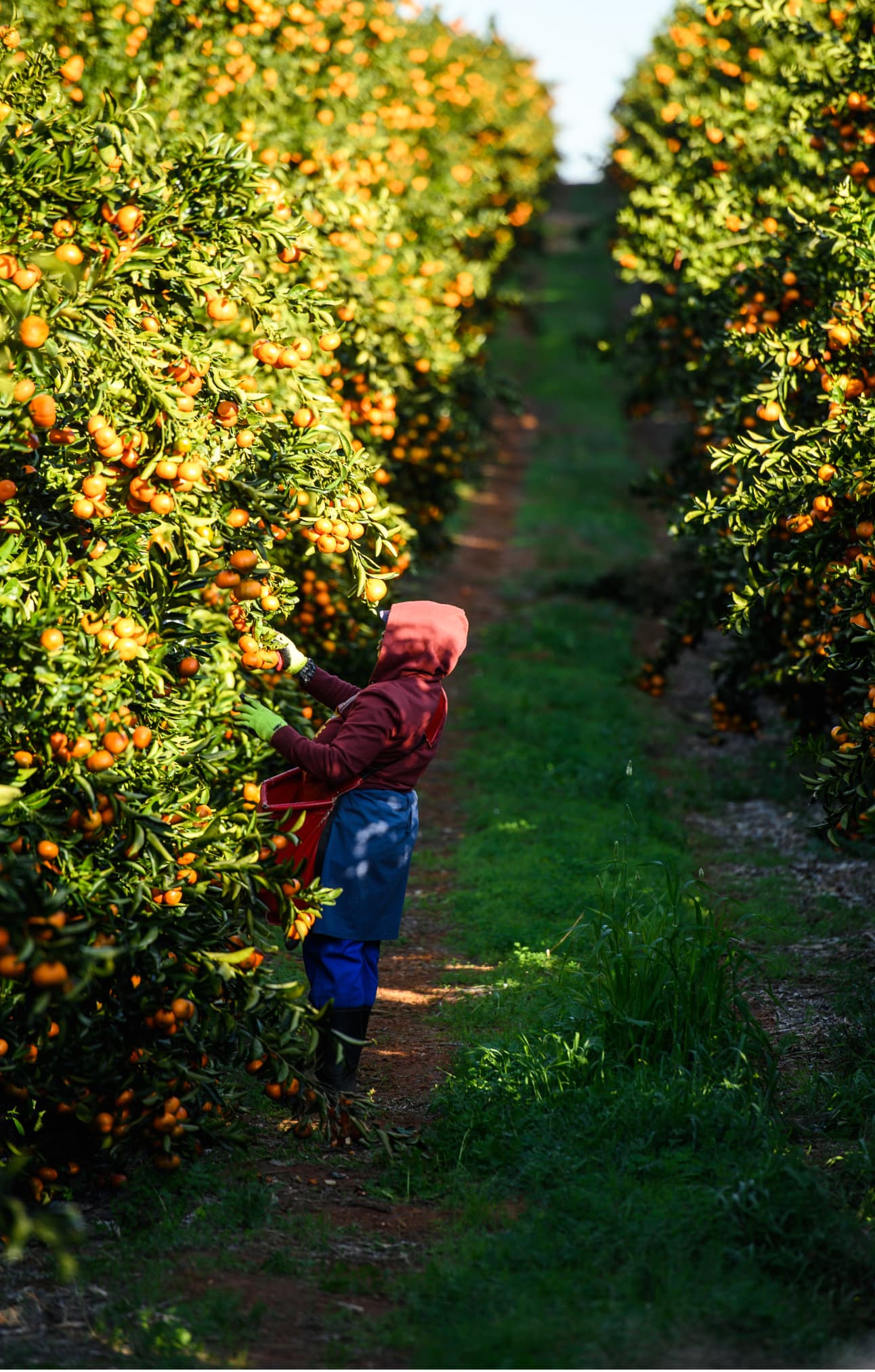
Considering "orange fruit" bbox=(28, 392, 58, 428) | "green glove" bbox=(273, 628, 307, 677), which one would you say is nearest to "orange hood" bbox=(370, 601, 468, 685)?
"green glove" bbox=(273, 628, 307, 677)

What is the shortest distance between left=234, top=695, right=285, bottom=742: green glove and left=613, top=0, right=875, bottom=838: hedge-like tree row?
1818mm

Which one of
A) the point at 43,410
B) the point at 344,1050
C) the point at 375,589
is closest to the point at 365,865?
the point at 344,1050

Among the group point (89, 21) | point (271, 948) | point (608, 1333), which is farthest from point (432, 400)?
point (608, 1333)

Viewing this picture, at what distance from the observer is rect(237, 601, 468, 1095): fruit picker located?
400 centimetres

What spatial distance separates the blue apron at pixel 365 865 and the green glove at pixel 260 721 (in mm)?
376

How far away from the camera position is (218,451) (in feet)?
11.9

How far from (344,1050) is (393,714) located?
1.15 m

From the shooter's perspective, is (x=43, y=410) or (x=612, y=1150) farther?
(x=612, y=1150)

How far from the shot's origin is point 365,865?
405 cm

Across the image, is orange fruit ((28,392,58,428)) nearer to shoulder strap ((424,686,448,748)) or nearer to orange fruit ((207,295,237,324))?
orange fruit ((207,295,237,324))

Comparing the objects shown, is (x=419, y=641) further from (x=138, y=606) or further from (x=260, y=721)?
(x=138, y=606)

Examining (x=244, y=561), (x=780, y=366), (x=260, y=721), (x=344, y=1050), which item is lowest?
(x=344, y=1050)

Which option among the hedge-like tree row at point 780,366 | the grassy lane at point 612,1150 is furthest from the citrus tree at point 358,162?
the grassy lane at point 612,1150

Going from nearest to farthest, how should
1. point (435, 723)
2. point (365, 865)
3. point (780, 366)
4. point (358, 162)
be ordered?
point (365, 865), point (435, 723), point (780, 366), point (358, 162)
